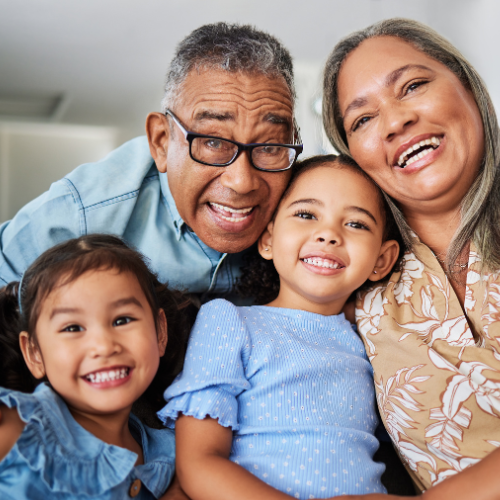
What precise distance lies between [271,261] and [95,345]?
868 mm

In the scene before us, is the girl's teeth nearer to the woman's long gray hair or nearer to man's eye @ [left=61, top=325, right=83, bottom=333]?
the woman's long gray hair

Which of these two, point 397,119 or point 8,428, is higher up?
point 397,119

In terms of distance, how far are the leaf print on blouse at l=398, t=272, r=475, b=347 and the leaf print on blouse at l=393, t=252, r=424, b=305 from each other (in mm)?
32

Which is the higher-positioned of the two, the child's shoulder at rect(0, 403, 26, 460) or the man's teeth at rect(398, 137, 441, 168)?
the man's teeth at rect(398, 137, 441, 168)

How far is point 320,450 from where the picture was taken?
4.42ft

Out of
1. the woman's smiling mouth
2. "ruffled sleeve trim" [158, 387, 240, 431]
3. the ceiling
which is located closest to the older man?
the woman's smiling mouth

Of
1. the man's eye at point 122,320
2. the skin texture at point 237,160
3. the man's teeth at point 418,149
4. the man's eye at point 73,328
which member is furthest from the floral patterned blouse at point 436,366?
the man's eye at point 73,328

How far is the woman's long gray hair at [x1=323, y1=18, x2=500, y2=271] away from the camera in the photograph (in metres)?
1.58

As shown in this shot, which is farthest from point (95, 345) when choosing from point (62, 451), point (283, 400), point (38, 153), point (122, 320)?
point (38, 153)

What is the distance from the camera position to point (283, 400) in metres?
1.41

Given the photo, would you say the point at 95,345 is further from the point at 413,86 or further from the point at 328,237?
the point at 413,86

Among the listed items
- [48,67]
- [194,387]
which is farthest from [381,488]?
[48,67]

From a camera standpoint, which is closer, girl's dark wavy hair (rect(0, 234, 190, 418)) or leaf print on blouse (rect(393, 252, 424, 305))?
girl's dark wavy hair (rect(0, 234, 190, 418))

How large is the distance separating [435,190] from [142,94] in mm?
5197
